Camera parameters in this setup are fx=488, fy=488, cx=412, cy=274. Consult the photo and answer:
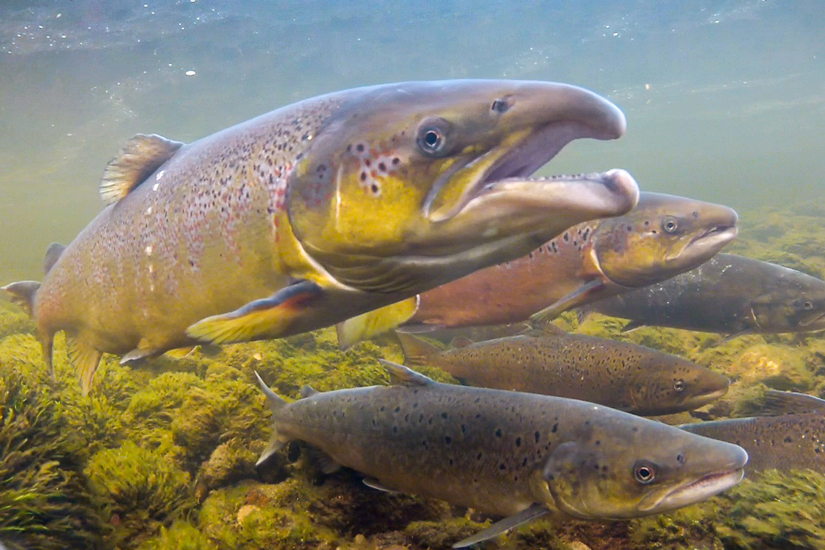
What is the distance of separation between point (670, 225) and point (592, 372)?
1485 millimetres

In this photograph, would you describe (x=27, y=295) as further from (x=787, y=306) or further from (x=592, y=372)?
(x=787, y=306)

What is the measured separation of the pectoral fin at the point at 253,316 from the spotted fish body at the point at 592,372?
265 cm

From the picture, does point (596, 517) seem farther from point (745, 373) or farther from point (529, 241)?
point (745, 373)

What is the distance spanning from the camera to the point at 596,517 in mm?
2744

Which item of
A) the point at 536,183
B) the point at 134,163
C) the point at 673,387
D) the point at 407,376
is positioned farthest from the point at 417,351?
the point at 536,183

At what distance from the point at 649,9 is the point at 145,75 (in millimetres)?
24571

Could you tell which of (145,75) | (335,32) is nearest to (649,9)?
(335,32)

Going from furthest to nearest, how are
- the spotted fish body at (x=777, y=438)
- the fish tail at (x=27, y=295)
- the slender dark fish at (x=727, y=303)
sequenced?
1. the slender dark fish at (x=727, y=303)
2. the fish tail at (x=27, y=295)
3. the spotted fish body at (x=777, y=438)

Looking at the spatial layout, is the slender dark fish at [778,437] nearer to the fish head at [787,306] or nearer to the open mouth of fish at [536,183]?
the fish head at [787,306]

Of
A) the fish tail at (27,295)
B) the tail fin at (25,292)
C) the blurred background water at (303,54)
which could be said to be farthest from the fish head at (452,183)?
the blurred background water at (303,54)

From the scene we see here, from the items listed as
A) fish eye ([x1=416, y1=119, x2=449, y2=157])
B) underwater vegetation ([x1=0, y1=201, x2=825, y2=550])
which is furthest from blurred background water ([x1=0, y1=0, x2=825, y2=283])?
fish eye ([x1=416, y1=119, x2=449, y2=157])

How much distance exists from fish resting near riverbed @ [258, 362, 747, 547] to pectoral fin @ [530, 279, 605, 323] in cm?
122

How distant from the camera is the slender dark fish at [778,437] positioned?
383 centimetres

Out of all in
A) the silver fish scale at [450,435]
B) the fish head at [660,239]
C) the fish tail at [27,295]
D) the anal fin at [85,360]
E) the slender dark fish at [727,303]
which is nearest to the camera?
the silver fish scale at [450,435]
